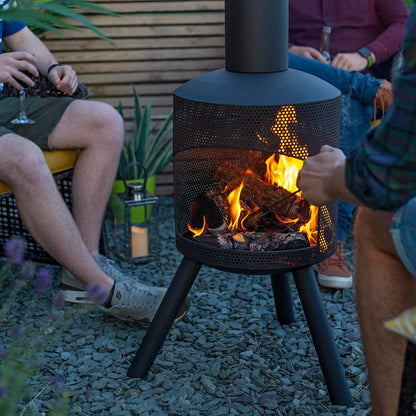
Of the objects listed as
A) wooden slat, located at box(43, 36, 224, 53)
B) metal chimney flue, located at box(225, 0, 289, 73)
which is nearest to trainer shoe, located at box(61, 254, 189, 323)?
metal chimney flue, located at box(225, 0, 289, 73)

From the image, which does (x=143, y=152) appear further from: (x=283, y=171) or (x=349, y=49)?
(x=283, y=171)

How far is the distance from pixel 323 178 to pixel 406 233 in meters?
0.26

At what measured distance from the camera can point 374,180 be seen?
50.6 inches

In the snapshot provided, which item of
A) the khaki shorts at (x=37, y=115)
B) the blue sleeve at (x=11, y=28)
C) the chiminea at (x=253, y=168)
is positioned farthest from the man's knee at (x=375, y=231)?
the blue sleeve at (x=11, y=28)

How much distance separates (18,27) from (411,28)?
2.21m

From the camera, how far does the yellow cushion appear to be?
2680 millimetres

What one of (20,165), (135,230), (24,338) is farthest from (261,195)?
(135,230)

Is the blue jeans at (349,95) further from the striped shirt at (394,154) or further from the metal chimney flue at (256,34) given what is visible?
the striped shirt at (394,154)

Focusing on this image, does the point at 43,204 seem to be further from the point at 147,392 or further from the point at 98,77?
the point at 98,77

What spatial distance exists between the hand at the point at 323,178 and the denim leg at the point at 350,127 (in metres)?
1.52

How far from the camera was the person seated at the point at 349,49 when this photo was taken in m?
3.04

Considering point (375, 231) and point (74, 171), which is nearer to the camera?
point (375, 231)

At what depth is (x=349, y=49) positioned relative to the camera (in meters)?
3.40

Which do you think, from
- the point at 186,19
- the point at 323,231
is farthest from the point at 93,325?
the point at 186,19
